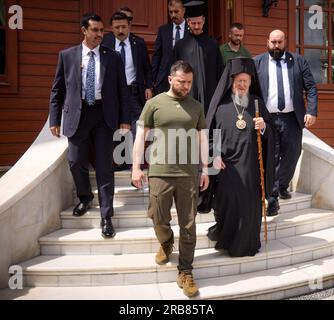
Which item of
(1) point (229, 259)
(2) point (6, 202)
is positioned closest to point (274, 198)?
(1) point (229, 259)

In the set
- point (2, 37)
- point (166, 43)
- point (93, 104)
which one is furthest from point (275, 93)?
point (2, 37)

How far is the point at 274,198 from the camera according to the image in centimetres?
424

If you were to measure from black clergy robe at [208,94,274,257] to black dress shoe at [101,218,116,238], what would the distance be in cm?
100

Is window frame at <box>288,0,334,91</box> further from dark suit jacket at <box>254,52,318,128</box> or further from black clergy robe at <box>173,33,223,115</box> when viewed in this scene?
black clergy robe at <box>173,33,223,115</box>

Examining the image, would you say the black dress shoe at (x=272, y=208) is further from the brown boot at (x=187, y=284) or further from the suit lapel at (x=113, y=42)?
the suit lapel at (x=113, y=42)

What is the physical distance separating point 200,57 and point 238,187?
162cm

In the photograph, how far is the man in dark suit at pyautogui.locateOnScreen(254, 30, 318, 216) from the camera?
4.35 metres

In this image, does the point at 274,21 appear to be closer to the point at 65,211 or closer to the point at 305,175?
the point at 305,175

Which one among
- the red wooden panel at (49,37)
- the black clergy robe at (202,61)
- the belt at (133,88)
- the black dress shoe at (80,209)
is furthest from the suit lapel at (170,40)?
the black dress shoe at (80,209)

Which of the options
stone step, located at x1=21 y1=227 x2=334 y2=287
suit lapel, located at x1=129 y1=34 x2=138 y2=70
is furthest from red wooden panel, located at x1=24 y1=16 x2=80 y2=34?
stone step, located at x1=21 y1=227 x2=334 y2=287

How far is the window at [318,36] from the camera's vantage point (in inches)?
280

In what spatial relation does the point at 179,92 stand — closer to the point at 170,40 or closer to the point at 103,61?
the point at 103,61

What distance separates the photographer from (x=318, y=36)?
7227mm

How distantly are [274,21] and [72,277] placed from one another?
5.66 metres
